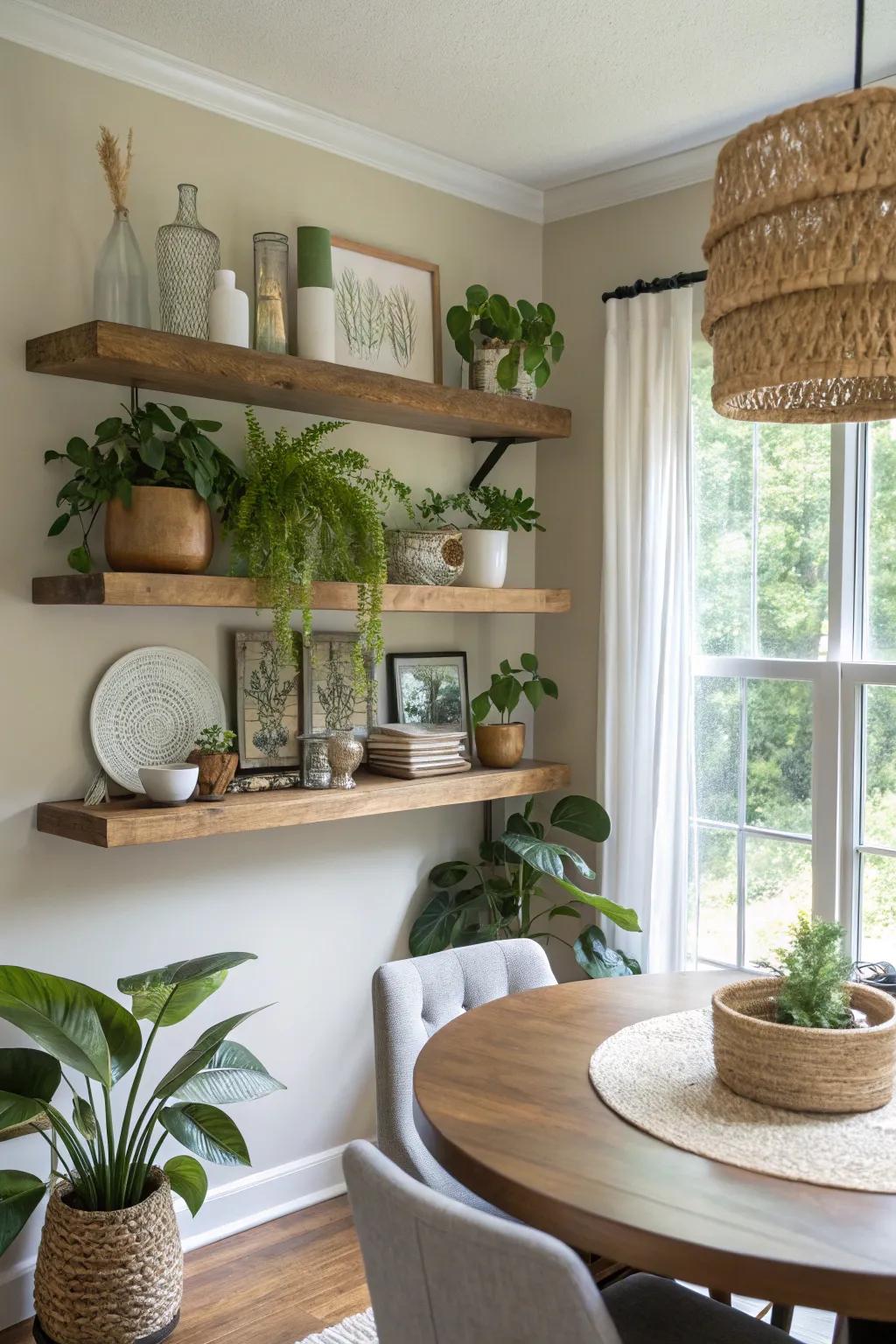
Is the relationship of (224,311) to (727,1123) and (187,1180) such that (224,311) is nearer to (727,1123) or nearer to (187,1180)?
(187,1180)

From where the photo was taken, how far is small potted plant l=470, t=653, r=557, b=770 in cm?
342

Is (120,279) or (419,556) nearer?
(120,279)

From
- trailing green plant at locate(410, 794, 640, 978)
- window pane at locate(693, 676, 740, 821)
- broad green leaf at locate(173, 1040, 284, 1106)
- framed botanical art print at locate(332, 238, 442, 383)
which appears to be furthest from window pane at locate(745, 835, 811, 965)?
framed botanical art print at locate(332, 238, 442, 383)

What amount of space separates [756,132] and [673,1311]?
161cm

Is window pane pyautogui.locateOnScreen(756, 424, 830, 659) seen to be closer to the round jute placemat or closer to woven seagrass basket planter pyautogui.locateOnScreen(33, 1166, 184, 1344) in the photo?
the round jute placemat

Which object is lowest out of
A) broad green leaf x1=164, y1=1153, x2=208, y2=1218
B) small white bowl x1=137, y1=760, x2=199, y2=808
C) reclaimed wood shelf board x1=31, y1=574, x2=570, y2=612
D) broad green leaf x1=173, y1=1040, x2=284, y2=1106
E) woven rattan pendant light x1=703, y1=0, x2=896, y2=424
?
broad green leaf x1=164, y1=1153, x2=208, y2=1218

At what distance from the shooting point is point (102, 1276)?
93.8 inches

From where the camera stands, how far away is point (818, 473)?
3154 mm

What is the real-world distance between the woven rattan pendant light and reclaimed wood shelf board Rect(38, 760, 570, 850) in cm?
155

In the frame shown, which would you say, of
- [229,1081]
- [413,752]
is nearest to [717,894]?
[413,752]

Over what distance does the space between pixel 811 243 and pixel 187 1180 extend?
2.13 metres

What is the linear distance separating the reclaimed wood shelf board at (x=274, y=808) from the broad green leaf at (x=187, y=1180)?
68cm

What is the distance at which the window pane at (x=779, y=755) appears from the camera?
3189 mm

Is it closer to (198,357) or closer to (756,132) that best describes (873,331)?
(756,132)
